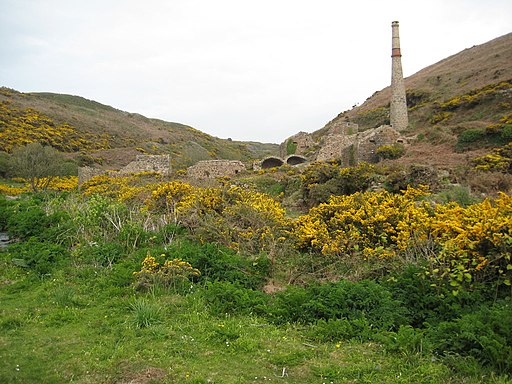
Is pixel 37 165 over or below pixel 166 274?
over

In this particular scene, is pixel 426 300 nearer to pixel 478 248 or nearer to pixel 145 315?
pixel 478 248

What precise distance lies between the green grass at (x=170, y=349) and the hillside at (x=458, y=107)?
47.6ft

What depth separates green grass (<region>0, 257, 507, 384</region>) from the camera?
436cm

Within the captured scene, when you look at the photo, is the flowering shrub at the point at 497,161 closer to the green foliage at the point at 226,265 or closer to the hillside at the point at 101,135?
the green foliage at the point at 226,265

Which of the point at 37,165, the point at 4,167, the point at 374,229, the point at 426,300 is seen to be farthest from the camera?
the point at 4,167

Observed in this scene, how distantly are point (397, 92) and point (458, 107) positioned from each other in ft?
15.9

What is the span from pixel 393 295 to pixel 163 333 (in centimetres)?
301

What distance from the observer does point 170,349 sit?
501 cm

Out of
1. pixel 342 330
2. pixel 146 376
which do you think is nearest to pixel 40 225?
pixel 146 376

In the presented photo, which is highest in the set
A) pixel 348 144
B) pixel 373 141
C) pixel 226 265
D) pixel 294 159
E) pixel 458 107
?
pixel 458 107

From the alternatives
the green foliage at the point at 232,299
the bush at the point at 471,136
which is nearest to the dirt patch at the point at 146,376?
the green foliage at the point at 232,299

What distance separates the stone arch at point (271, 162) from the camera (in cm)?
3089

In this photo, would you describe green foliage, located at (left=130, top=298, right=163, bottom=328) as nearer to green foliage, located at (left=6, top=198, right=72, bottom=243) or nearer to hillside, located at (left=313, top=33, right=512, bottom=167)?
green foliage, located at (left=6, top=198, right=72, bottom=243)

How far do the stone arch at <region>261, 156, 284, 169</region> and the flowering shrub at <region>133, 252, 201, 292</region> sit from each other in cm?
2364
